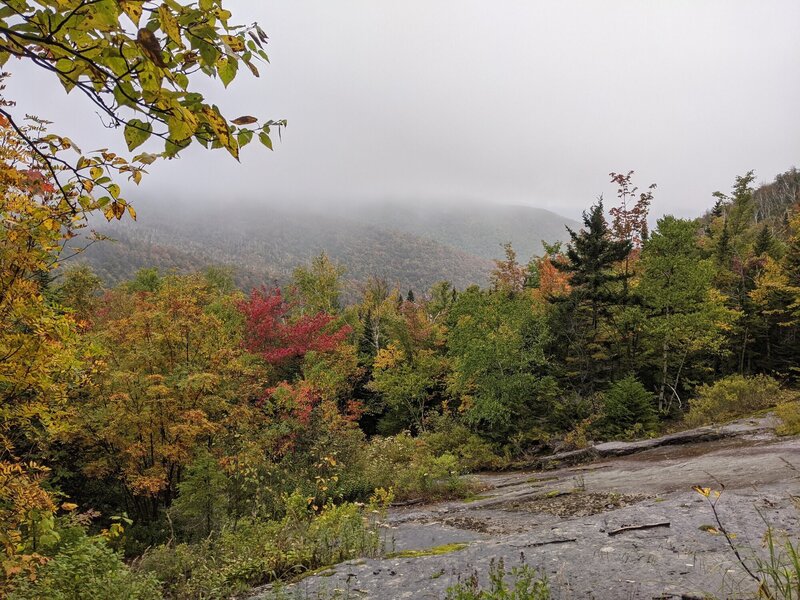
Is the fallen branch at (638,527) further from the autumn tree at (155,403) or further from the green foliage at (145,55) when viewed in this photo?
the autumn tree at (155,403)

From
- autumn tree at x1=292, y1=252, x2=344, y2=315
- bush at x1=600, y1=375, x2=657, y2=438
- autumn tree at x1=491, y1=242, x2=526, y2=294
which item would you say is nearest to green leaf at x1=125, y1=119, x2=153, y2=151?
bush at x1=600, y1=375, x2=657, y2=438

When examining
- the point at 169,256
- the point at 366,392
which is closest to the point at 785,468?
the point at 366,392

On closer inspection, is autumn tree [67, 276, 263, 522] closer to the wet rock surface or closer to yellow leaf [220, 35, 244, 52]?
the wet rock surface

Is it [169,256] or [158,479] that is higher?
[169,256]

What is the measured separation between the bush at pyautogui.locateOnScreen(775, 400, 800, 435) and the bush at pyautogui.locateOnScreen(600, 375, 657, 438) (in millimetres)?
5633

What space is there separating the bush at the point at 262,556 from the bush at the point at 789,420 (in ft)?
32.5

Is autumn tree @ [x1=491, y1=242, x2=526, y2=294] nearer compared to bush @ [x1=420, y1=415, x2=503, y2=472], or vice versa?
bush @ [x1=420, y1=415, x2=503, y2=472]

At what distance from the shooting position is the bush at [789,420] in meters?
9.87

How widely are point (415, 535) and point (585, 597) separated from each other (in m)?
4.74

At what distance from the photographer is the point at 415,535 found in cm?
A: 720

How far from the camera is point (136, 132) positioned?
4.29ft

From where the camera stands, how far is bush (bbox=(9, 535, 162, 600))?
3.84 meters

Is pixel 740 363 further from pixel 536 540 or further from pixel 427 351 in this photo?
pixel 536 540

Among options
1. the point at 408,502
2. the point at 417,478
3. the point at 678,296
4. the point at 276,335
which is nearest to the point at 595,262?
the point at 678,296
